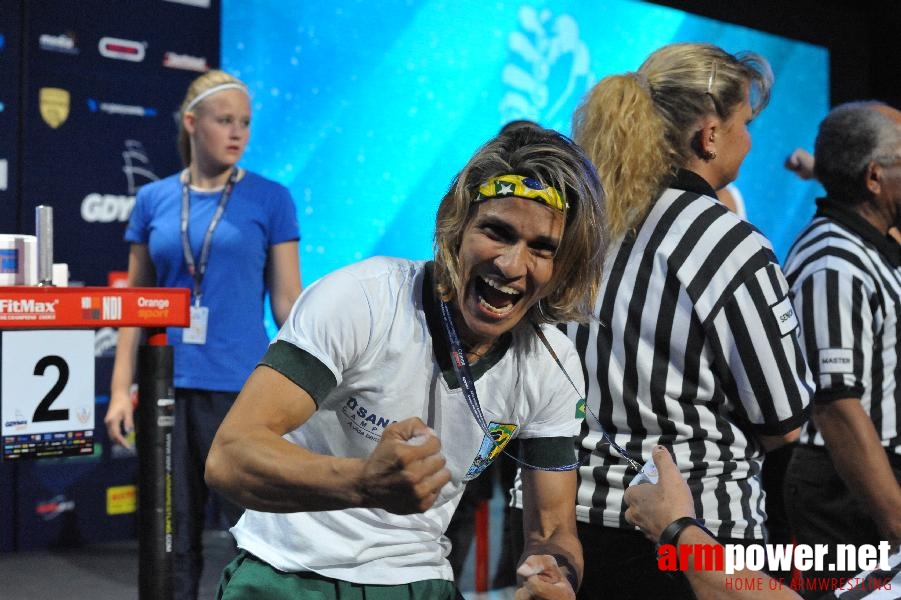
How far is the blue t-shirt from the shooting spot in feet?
9.96

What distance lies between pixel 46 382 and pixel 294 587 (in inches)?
35.9

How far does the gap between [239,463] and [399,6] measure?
14.0ft

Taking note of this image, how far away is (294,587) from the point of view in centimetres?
150

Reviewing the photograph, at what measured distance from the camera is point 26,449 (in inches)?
83.3

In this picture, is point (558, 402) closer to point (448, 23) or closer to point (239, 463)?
point (239, 463)

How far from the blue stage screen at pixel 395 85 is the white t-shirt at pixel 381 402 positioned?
125 inches

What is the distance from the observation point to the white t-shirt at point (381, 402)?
4.68 feet

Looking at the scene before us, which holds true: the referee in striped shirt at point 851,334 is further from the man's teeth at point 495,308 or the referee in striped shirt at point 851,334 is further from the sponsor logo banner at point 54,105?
the sponsor logo banner at point 54,105

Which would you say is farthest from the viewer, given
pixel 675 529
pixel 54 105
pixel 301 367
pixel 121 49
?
pixel 121 49

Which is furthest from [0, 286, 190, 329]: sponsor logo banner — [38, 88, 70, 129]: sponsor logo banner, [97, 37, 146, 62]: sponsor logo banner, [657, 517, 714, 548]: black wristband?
[97, 37, 146, 62]: sponsor logo banner

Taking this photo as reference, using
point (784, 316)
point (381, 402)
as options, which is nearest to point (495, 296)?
point (381, 402)

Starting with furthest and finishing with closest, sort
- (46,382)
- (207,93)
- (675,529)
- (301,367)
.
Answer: (207,93) < (46,382) < (675,529) < (301,367)

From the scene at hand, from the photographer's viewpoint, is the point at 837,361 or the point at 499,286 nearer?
the point at 499,286

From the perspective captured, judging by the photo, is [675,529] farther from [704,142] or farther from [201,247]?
[201,247]
